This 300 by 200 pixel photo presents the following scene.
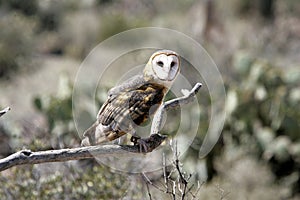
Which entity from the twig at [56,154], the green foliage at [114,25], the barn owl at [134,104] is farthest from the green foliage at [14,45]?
the twig at [56,154]

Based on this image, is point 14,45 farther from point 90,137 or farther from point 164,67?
point 164,67

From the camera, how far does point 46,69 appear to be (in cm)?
2025

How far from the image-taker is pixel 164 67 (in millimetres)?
4672

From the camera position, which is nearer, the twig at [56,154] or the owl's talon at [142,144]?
the twig at [56,154]

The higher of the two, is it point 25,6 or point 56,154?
point 25,6

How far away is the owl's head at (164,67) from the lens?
183 inches

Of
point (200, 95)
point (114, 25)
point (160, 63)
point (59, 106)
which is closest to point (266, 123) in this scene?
point (200, 95)

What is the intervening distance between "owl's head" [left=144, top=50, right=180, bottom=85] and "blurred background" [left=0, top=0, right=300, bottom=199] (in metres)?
1.38

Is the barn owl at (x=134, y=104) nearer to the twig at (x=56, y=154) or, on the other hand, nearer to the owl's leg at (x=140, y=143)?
the owl's leg at (x=140, y=143)

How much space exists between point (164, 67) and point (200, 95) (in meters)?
7.37

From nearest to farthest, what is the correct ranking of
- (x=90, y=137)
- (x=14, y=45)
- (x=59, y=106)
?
(x=90, y=137), (x=59, y=106), (x=14, y=45)

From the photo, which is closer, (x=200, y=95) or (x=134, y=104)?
(x=134, y=104)

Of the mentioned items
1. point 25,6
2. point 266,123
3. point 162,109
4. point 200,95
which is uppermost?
point 25,6

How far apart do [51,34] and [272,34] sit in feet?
21.2
